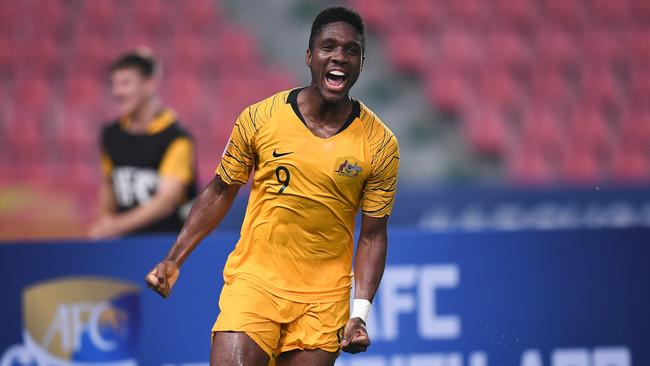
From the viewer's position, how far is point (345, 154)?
13.3ft

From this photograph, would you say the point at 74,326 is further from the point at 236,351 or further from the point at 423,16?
the point at 423,16

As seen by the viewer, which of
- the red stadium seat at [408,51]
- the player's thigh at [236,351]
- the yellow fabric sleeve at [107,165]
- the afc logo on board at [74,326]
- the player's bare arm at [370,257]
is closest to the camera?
the player's thigh at [236,351]

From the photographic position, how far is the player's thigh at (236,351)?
12.9ft

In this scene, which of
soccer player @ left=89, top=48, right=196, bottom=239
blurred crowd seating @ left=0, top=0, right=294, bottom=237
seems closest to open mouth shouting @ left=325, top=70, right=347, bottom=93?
soccer player @ left=89, top=48, right=196, bottom=239

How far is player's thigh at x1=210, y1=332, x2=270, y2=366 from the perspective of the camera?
12.9 ft

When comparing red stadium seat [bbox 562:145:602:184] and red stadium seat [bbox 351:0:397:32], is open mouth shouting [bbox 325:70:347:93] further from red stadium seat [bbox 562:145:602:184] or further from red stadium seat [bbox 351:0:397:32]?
red stadium seat [bbox 351:0:397:32]

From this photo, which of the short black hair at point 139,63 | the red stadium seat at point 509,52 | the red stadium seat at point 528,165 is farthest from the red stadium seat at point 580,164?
the short black hair at point 139,63

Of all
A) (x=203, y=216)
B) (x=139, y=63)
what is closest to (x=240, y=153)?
(x=203, y=216)

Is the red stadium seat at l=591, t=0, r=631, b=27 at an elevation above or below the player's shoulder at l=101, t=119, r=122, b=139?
above

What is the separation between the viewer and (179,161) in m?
7.36

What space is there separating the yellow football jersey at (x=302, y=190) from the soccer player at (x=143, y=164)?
3187mm

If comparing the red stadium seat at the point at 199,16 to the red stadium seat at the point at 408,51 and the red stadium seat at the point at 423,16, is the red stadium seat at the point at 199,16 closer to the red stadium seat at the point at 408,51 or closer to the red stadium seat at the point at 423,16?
the red stadium seat at the point at 408,51

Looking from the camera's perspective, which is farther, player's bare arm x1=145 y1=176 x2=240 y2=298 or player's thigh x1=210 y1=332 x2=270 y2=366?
player's bare arm x1=145 y1=176 x2=240 y2=298

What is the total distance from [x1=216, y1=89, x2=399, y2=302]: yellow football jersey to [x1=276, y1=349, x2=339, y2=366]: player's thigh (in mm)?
200
